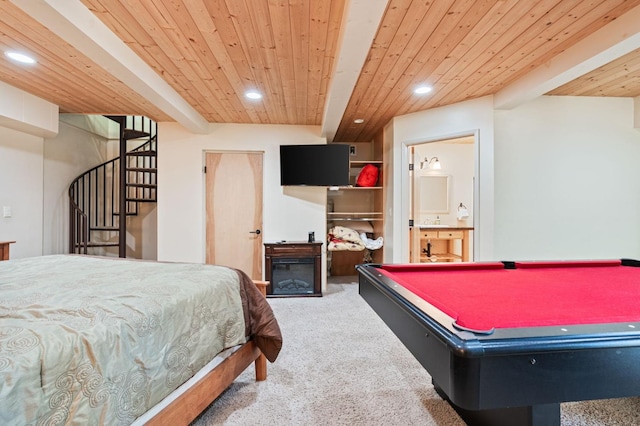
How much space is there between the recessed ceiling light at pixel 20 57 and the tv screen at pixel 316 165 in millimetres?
2536

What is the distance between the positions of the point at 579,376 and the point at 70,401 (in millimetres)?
1390

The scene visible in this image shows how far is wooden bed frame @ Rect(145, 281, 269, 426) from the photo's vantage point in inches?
48.7

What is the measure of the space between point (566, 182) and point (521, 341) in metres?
3.50

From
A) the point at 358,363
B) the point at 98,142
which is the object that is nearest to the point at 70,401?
the point at 358,363

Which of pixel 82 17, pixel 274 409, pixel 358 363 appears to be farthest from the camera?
pixel 358 363

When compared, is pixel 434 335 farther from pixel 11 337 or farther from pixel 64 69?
pixel 64 69

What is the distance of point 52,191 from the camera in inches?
162

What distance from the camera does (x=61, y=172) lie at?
4246 millimetres

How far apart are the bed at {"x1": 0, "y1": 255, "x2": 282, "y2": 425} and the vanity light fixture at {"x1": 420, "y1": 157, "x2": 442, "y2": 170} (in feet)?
14.8

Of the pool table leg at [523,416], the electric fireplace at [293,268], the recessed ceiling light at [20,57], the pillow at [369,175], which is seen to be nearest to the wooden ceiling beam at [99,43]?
the recessed ceiling light at [20,57]

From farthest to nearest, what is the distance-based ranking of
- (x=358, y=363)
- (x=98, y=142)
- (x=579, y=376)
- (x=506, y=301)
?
(x=98, y=142), (x=358, y=363), (x=506, y=301), (x=579, y=376)

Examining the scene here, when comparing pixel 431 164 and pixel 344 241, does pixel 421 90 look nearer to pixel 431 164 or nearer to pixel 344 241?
pixel 344 241

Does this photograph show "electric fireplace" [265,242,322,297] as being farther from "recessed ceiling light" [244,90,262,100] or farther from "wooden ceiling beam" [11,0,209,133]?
"wooden ceiling beam" [11,0,209,133]

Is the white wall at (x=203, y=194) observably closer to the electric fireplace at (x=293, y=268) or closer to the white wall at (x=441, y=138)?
the electric fireplace at (x=293, y=268)
